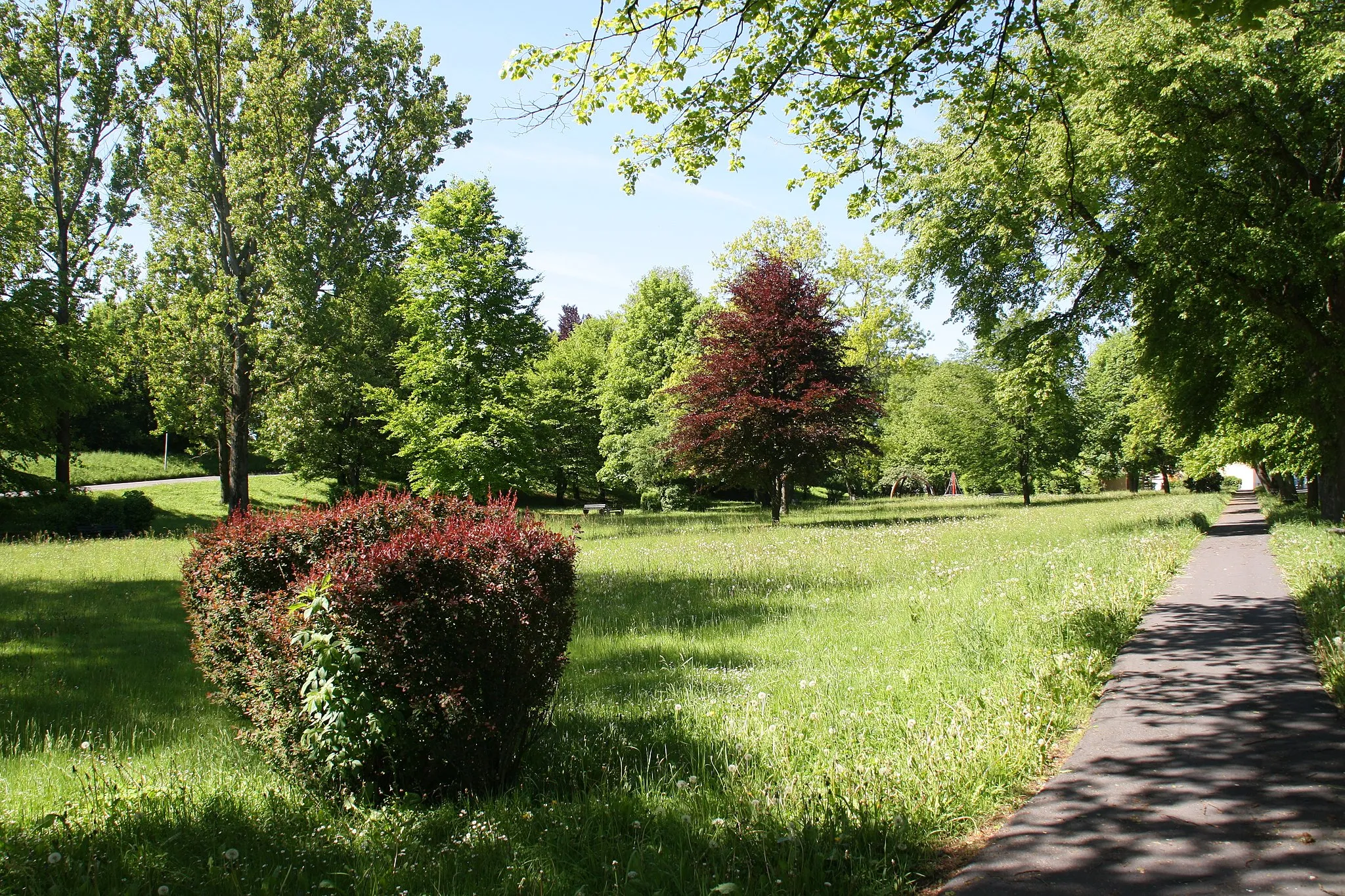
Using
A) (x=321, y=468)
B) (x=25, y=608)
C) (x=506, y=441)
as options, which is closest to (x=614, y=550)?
(x=506, y=441)

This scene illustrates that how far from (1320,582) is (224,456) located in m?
35.3

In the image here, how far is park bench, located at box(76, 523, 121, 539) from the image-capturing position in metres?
23.2

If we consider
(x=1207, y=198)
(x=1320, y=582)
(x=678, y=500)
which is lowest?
(x=678, y=500)

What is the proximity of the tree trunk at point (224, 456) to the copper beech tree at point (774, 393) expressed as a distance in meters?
17.4

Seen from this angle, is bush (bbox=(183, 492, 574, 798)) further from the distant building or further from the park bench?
the distant building

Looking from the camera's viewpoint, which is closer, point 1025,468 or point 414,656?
point 414,656

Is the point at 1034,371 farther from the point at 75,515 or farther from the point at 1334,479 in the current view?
the point at 75,515

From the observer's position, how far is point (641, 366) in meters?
44.2

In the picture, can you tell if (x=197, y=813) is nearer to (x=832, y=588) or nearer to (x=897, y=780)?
(x=897, y=780)

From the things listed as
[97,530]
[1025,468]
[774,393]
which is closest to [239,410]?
[97,530]

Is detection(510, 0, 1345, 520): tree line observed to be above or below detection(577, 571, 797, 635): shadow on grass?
above

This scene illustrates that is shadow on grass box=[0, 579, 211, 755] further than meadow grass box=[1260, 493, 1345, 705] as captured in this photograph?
No

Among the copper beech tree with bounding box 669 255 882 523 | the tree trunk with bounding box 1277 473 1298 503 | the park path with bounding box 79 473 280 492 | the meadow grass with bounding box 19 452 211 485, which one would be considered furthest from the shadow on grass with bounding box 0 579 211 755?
the tree trunk with bounding box 1277 473 1298 503

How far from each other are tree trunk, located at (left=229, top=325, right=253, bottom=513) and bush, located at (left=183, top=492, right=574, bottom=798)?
23.8m
